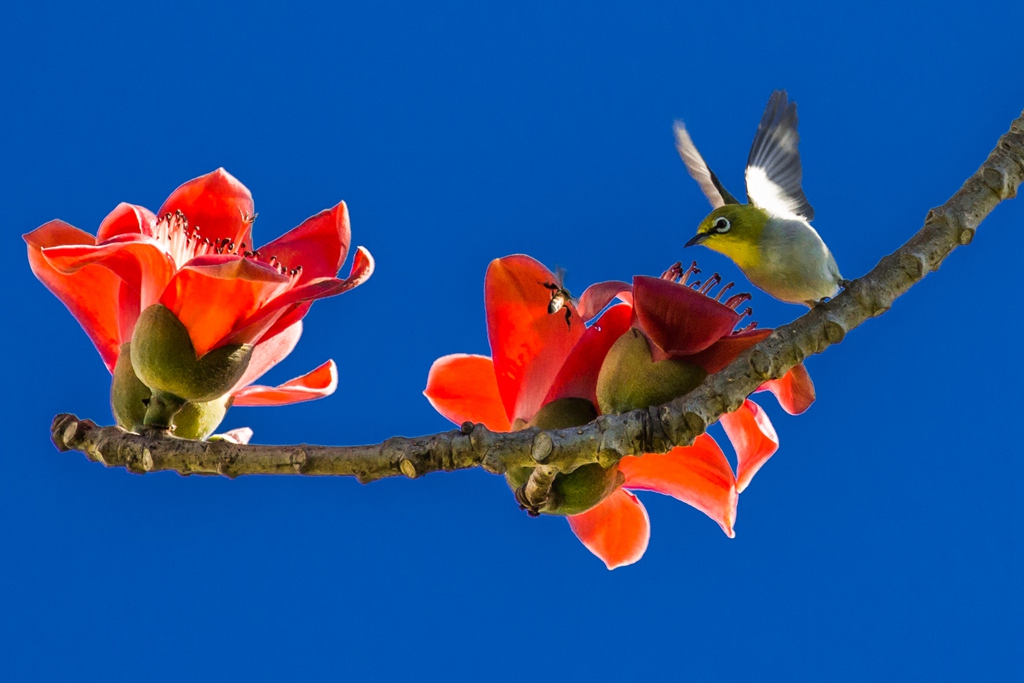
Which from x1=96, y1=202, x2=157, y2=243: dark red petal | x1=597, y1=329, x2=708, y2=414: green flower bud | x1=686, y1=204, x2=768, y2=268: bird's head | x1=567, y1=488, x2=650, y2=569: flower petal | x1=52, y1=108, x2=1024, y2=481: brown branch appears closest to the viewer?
x1=52, y1=108, x2=1024, y2=481: brown branch

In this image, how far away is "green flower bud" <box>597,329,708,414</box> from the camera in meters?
0.94

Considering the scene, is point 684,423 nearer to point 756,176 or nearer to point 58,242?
point 58,242

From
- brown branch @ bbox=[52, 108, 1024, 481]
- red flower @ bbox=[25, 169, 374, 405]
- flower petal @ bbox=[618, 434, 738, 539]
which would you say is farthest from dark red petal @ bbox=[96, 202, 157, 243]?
flower petal @ bbox=[618, 434, 738, 539]

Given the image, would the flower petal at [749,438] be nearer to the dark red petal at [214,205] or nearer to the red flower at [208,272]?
the red flower at [208,272]

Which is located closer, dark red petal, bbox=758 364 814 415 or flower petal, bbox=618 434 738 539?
dark red petal, bbox=758 364 814 415

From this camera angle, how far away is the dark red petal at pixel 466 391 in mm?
1184

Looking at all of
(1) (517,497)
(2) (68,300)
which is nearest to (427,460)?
(1) (517,497)

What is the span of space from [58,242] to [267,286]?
0.87 feet

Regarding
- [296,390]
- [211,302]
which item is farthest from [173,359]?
[296,390]

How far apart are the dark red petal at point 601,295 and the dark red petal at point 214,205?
1.38 ft

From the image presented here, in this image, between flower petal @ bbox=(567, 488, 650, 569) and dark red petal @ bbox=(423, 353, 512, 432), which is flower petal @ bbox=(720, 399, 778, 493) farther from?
dark red petal @ bbox=(423, 353, 512, 432)

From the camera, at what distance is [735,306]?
1100 mm

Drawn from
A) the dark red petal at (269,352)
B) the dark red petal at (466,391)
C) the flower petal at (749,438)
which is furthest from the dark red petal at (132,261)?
the flower petal at (749,438)

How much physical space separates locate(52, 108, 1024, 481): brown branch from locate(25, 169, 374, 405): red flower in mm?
155
